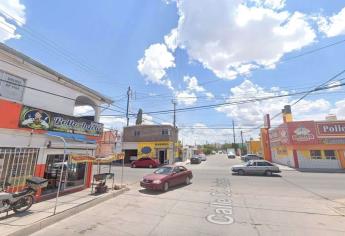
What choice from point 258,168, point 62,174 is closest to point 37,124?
point 62,174

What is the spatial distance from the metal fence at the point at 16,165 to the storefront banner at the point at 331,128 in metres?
32.5

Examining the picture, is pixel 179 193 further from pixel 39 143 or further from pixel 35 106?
pixel 35 106

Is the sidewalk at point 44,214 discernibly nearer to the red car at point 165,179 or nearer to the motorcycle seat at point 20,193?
the motorcycle seat at point 20,193

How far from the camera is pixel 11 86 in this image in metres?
9.03

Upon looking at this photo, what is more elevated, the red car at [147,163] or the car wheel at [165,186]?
the red car at [147,163]

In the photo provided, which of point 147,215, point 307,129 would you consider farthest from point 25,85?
point 307,129

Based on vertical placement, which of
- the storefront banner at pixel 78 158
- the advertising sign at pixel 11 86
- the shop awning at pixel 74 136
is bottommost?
the storefront banner at pixel 78 158

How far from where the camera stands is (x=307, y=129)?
2894 cm

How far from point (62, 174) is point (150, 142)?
2717 centimetres

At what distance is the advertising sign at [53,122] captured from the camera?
9.29 m

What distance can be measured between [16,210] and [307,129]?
107ft

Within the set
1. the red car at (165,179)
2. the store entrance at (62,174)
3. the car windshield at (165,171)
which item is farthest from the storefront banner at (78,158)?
the car windshield at (165,171)

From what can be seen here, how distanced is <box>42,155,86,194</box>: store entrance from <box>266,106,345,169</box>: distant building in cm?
2799

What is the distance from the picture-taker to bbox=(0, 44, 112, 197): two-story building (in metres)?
8.67
